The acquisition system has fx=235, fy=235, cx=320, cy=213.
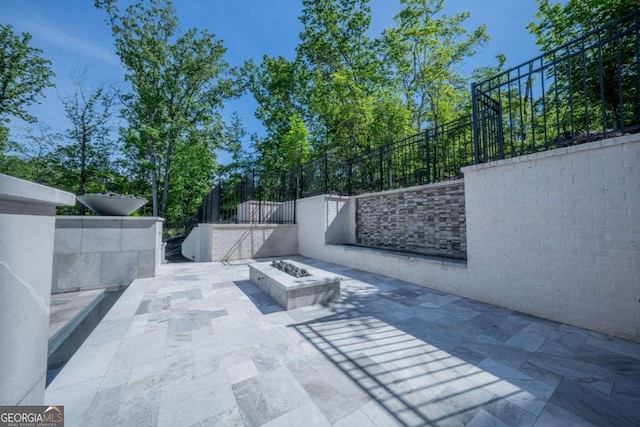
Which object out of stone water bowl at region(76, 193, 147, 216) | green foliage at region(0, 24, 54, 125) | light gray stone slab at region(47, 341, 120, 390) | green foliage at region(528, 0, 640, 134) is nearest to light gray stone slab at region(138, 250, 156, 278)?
stone water bowl at region(76, 193, 147, 216)

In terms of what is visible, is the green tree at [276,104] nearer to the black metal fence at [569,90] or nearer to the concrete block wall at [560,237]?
the black metal fence at [569,90]

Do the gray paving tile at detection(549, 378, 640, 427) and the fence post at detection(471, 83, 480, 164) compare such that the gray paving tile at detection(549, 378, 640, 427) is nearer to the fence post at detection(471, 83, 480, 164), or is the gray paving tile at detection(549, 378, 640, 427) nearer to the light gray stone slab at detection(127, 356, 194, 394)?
the light gray stone slab at detection(127, 356, 194, 394)

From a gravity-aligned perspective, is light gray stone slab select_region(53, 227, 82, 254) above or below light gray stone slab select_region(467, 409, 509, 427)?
above

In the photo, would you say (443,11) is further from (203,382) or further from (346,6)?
(203,382)

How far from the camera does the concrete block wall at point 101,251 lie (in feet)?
15.2

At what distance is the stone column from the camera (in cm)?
106

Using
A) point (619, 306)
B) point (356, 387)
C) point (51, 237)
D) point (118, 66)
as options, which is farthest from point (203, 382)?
point (118, 66)

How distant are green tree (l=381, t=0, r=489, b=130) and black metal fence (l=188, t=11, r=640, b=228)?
314cm

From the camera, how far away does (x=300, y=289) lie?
378 cm

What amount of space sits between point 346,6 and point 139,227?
17.9 m

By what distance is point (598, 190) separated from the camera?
9.79 ft

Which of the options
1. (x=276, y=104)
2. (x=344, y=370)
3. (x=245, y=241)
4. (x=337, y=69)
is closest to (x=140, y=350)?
(x=344, y=370)

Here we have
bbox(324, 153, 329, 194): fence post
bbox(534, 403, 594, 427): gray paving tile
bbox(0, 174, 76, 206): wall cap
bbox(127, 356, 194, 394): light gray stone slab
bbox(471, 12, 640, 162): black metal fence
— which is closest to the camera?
bbox(0, 174, 76, 206): wall cap

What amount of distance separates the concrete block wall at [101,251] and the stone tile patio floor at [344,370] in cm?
217
